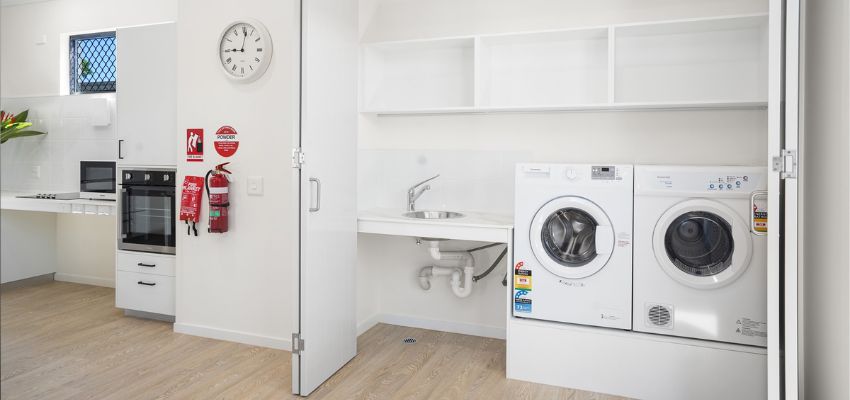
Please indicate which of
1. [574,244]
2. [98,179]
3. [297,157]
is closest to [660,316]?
[574,244]

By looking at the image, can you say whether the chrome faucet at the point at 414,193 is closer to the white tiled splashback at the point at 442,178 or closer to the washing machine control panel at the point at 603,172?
the white tiled splashback at the point at 442,178

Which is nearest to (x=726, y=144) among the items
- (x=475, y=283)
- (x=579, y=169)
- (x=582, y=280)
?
(x=579, y=169)

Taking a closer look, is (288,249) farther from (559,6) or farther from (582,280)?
(559,6)

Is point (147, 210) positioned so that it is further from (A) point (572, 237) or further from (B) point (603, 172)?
(B) point (603, 172)

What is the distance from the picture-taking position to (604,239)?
2746 millimetres

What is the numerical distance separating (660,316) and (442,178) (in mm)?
1646

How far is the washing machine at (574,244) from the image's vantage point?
8.98 ft

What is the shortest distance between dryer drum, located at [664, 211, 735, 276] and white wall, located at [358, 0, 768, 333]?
0.63 metres

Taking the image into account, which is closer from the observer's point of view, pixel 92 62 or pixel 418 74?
pixel 418 74

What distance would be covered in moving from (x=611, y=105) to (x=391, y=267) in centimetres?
188

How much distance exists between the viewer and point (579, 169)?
2787mm

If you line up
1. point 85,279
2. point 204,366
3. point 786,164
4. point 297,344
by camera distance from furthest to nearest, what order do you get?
point 85,279 < point 204,366 < point 297,344 < point 786,164

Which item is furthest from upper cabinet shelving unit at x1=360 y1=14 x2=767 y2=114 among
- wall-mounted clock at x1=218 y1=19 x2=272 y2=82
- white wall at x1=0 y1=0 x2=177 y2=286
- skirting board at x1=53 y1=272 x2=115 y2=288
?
skirting board at x1=53 y1=272 x2=115 y2=288

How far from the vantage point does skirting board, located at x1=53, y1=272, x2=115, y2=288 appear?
15.5 feet
